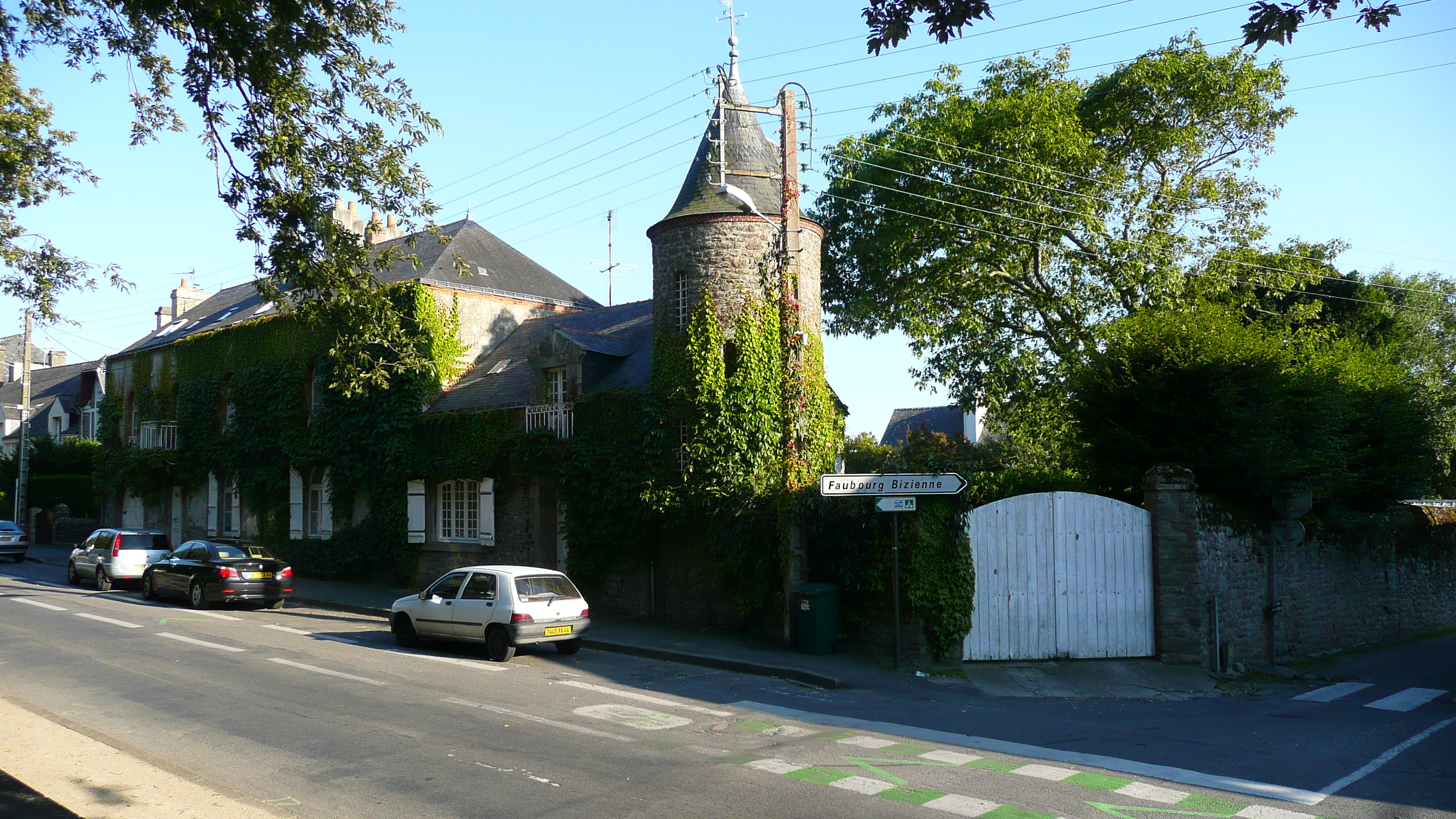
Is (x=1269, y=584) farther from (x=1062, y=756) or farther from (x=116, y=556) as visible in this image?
(x=116, y=556)

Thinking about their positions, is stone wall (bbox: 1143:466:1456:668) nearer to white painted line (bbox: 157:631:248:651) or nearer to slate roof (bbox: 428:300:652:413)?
slate roof (bbox: 428:300:652:413)

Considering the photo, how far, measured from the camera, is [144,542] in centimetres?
2542

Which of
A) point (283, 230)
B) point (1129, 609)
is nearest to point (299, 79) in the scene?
point (283, 230)

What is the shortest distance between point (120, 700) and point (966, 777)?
939cm

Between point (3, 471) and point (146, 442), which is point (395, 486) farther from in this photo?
point (3, 471)

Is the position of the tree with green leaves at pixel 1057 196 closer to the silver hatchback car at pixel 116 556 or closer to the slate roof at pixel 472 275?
the slate roof at pixel 472 275

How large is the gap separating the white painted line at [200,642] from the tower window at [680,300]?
950 cm

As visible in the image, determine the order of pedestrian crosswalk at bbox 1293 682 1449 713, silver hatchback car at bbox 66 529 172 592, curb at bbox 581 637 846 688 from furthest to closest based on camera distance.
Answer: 1. silver hatchback car at bbox 66 529 172 592
2. curb at bbox 581 637 846 688
3. pedestrian crosswalk at bbox 1293 682 1449 713

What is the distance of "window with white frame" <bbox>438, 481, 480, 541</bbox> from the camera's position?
2373 centimetres

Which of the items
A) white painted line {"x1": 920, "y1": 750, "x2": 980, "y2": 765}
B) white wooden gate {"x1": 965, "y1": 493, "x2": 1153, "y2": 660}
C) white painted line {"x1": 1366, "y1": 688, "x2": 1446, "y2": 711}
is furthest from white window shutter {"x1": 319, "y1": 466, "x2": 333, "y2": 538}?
white painted line {"x1": 1366, "y1": 688, "x2": 1446, "y2": 711}

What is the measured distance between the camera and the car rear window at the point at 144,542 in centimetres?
2511

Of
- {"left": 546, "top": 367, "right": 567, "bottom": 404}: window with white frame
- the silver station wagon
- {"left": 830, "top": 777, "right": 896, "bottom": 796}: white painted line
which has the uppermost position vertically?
{"left": 546, "top": 367, "right": 567, "bottom": 404}: window with white frame

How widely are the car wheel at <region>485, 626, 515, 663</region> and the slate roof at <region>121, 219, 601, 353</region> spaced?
1252cm

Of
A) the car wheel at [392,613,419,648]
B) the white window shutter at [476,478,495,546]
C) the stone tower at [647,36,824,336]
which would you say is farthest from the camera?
the white window shutter at [476,478,495,546]
